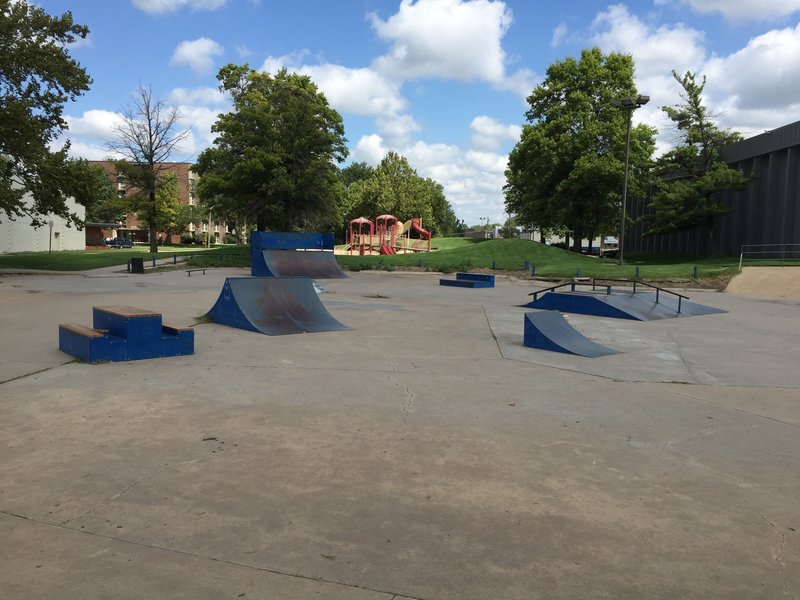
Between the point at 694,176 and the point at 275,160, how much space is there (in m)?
29.8

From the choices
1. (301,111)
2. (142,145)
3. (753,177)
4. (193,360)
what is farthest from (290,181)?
(193,360)

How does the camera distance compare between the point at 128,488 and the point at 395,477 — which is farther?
the point at 395,477

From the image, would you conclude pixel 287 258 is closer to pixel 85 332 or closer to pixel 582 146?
pixel 85 332

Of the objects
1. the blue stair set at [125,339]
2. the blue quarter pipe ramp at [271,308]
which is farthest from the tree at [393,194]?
the blue stair set at [125,339]

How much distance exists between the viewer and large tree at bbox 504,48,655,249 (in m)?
44.7

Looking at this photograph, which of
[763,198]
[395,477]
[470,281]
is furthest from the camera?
[763,198]

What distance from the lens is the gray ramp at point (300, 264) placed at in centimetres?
2875

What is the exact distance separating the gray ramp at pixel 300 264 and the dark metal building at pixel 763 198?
88.7 feet

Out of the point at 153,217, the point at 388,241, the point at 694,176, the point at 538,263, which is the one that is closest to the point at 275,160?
the point at 153,217

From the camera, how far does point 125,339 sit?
28.1 feet

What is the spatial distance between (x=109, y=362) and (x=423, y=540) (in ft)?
21.4

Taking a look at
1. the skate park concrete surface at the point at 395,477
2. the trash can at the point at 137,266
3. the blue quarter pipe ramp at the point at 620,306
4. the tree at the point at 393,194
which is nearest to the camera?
the skate park concrete surface at the point at 395,477

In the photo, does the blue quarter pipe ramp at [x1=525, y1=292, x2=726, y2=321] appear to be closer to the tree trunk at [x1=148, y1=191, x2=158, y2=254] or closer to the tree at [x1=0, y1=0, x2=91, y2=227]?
the tree at [x1=0, y1=0, x2=91, y2=227]

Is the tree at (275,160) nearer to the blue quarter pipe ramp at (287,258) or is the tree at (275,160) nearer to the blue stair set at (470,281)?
the blue quarter pipe ramp at (287,258)
